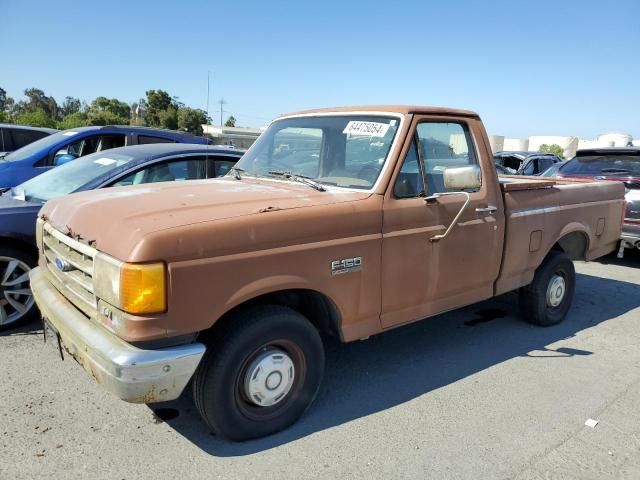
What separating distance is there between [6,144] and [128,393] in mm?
11141

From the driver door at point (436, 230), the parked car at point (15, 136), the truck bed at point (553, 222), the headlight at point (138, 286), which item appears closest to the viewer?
the headlight at point (138, 286)

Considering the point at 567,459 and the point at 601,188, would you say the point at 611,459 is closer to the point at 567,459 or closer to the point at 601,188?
the point at 567,459

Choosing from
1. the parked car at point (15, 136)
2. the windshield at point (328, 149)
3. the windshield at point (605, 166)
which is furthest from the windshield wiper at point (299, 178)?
the parked car at point (15, 136)

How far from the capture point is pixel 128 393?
2.46 metres

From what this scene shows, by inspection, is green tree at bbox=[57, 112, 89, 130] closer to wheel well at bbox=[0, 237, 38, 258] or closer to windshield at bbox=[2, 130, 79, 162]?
windshield at bbox=[2, 130, 79, 162]

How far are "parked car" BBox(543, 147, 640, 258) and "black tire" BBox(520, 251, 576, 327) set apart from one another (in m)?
2.15

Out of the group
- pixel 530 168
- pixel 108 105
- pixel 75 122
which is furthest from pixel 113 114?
pixel 530 168

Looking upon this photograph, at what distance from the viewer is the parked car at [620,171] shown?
7.39 metres

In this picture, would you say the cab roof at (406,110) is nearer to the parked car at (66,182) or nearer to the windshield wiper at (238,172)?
the windshield wiper at (238,172)

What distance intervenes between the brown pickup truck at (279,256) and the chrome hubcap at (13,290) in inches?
30.0

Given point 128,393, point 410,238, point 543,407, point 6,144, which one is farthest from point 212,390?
point 6,144

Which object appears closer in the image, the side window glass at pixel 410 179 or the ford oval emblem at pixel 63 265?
the ford oval emblem at pixel 63 265

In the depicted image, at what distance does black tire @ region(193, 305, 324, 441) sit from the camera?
276 centimetres

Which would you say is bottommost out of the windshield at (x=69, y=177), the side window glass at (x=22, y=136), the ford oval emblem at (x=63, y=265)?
the ford oval emblem at (x=63, y=265)
